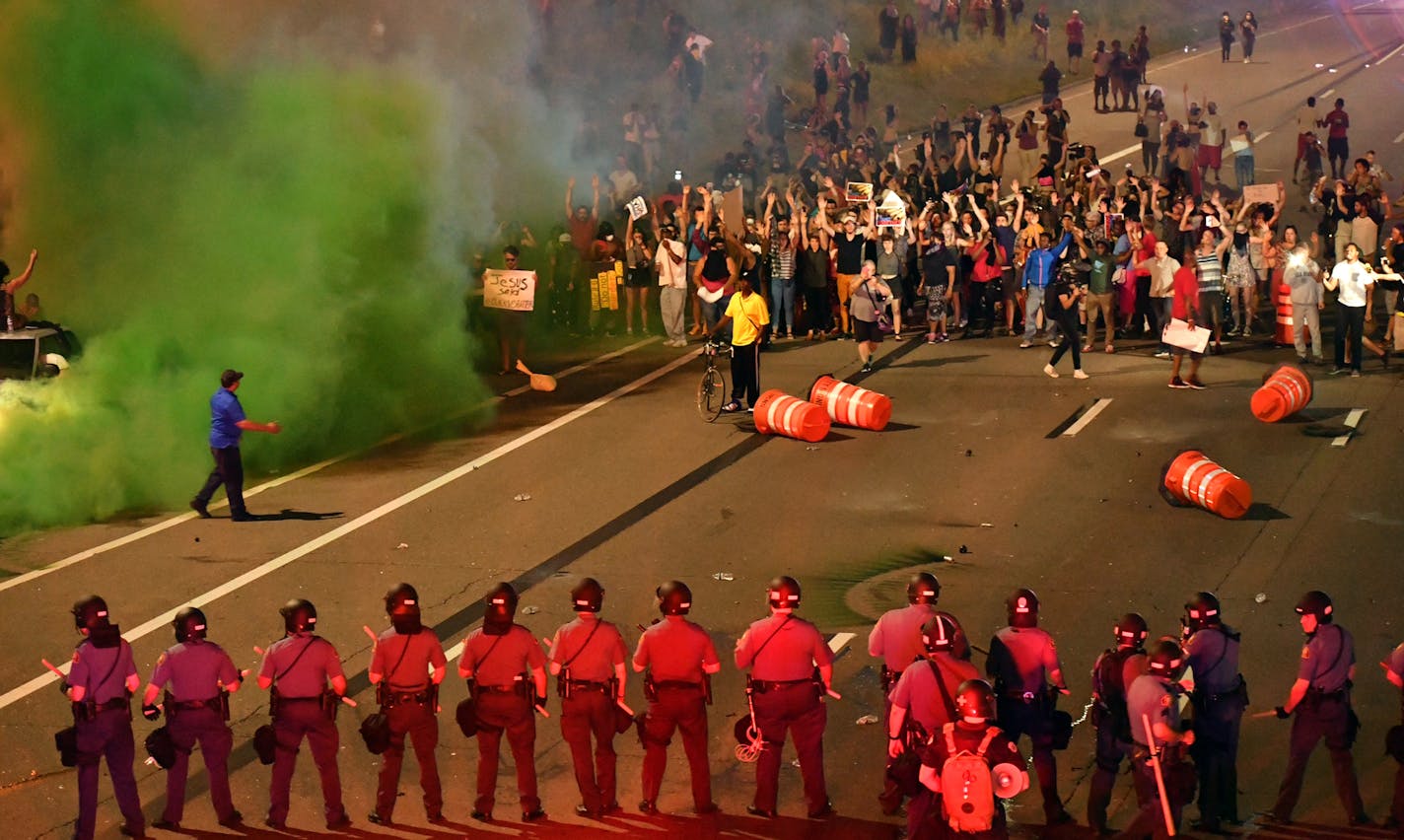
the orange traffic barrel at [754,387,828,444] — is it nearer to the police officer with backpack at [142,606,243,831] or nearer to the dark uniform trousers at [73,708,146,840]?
the police officer with backpack at [142,606,243,831]

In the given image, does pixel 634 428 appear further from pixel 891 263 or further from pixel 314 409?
pixel 891 263

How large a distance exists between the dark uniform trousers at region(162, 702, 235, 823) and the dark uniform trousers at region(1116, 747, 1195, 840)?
5.02 meters

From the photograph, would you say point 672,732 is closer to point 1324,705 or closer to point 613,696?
point 613,696

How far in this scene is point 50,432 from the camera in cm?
1811

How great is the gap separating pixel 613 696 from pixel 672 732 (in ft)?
1.28

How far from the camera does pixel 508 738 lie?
10.8 m

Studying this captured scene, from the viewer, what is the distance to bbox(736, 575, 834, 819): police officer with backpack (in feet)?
34.4

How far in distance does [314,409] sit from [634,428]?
3.43 meters

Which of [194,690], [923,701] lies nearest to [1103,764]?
[923,701]

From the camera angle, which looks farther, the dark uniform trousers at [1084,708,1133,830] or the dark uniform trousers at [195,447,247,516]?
the dark uniform trousers at [195,447,247,516]

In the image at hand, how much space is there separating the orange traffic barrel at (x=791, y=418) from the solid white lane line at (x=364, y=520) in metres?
2.37

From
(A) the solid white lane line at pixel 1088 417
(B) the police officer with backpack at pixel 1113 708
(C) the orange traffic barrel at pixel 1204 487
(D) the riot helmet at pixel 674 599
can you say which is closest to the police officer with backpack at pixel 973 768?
(B) the police officer with backpack at pixel 1113 708

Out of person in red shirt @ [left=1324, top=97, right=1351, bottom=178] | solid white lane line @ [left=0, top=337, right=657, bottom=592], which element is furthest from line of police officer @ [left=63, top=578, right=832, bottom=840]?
person in red shirt @ [left=1324, top=97, right=1351, bottom=178]

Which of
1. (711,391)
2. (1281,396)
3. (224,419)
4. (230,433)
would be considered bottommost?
(1281,396)
